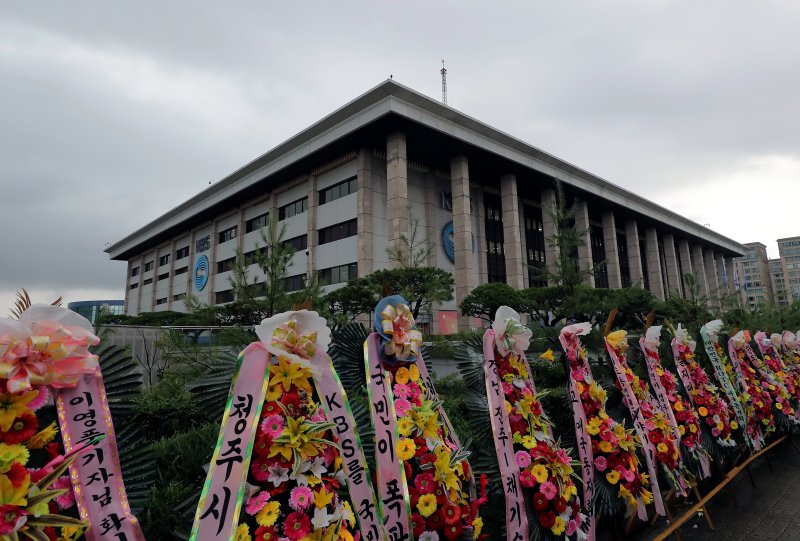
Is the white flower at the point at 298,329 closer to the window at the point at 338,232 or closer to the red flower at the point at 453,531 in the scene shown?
the red flower at the point at 453,531

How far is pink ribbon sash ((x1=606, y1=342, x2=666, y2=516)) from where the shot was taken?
12.0 feet

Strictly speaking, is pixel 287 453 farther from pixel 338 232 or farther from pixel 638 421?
pixel 338 232

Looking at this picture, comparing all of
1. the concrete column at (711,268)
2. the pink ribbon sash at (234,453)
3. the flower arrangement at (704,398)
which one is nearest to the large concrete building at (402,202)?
the flower arrangement at (704,398)

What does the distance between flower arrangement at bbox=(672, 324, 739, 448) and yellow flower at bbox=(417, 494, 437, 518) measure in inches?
158

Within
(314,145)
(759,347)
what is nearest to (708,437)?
(759,347)

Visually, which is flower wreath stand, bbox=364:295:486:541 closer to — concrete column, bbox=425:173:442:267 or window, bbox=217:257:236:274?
concrete column, bbox=425:173:442:267

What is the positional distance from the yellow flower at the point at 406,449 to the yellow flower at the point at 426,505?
0.22 metres

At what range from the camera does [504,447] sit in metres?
2.94

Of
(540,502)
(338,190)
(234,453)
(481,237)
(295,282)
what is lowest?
(540,502)

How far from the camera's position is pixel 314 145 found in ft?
84.6

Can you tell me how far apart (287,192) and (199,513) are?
30723 millimetres

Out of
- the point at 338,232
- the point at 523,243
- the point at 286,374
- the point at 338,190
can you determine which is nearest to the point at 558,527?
the point at 286,374

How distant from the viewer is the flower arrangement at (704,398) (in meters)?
4.91

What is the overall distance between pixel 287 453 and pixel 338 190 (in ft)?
86.1
